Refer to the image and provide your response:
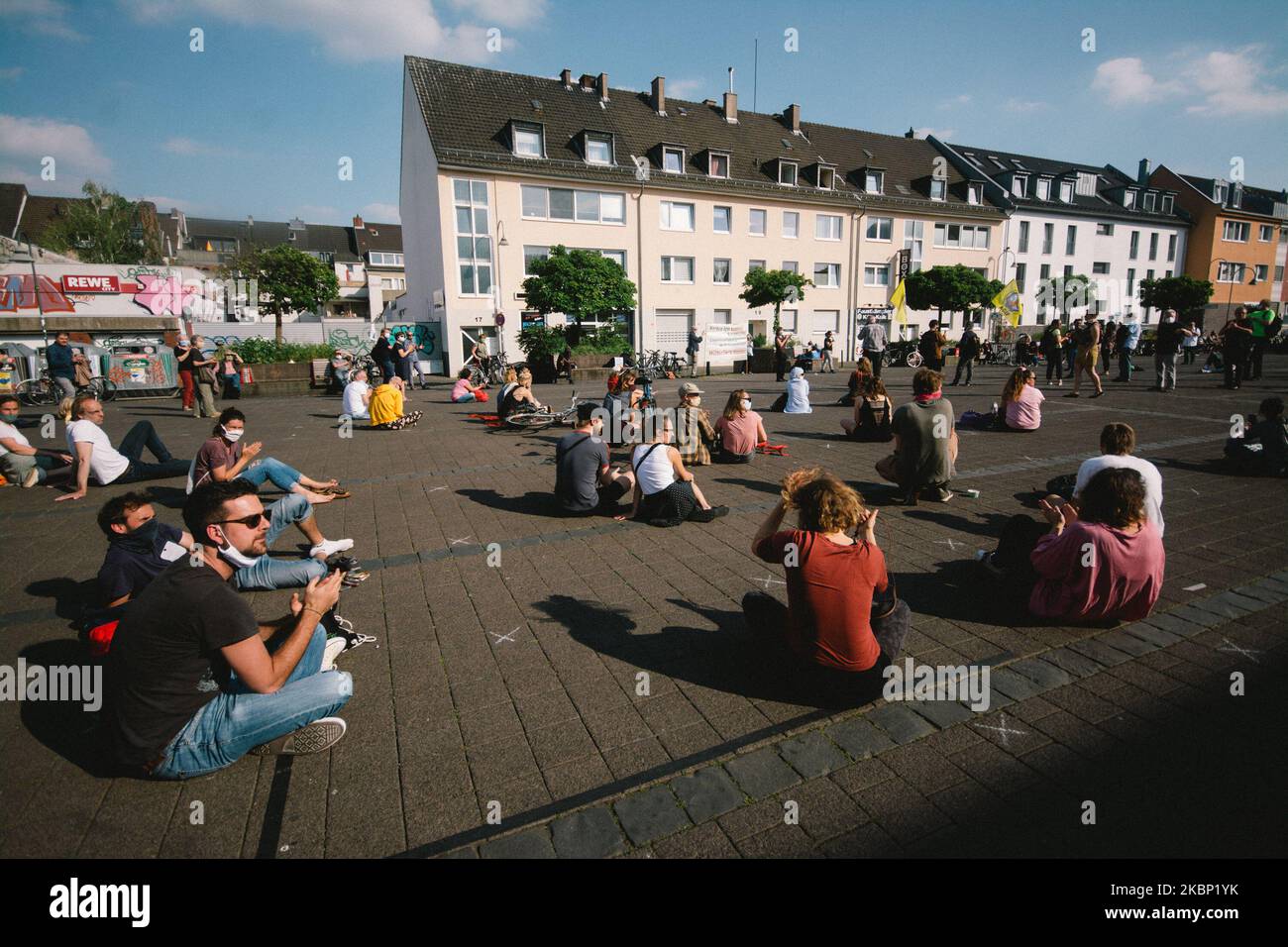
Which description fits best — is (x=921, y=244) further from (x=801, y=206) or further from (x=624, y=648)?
(x=624, y=648)

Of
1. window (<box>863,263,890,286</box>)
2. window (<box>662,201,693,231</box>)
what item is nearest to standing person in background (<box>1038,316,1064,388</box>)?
window (<box>662,201,693,231</box>)

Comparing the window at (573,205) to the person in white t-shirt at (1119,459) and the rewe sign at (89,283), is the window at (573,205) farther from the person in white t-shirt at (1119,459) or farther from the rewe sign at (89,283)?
the person in white t-shirt at (1119,459)

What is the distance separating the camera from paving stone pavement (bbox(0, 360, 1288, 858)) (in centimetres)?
269

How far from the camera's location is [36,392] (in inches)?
752

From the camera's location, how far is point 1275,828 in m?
2.62

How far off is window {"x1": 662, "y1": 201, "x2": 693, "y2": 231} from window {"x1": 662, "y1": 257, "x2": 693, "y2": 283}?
65.6 inches

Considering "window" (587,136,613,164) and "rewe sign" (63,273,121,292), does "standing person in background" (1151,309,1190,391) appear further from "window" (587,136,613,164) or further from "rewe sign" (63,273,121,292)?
"rewe sign" (63,273,121,292)

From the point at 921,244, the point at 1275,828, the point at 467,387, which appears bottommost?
the point at 1275,828

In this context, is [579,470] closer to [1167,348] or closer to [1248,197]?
[1167,348]

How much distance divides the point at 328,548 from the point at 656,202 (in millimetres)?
33190

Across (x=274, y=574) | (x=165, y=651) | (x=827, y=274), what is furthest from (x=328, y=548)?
(x=827, y=274)

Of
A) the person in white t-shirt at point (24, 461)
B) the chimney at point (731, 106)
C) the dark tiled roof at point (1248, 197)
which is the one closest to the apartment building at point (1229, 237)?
the dark tiled roof at point (1248, 197)
